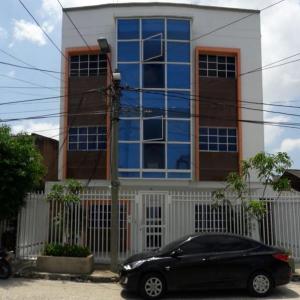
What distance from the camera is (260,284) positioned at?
11688 millimetres

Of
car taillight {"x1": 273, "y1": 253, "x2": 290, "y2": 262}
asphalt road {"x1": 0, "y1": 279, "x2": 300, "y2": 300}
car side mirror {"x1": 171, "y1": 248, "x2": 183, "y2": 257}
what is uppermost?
car side mirror {"x1": 171, "y1": 248, "x2": 183, "y2": 257}

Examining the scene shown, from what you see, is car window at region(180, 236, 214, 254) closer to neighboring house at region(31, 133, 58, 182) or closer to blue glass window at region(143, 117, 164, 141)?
blue glass window at region(143, 117, 164, 141)

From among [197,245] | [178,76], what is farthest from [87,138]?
[197,245]

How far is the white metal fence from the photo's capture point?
16109mm

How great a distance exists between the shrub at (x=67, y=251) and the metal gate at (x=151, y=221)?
215 centimetres

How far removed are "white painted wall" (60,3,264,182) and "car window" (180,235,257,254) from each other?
1227 cm

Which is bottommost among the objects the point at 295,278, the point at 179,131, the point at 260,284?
the point at 295,278

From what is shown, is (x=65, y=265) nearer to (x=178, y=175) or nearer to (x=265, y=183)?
(x=265, y=183)

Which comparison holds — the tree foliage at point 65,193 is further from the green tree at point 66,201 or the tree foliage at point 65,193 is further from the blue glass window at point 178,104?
the blue glass window at point 178,104

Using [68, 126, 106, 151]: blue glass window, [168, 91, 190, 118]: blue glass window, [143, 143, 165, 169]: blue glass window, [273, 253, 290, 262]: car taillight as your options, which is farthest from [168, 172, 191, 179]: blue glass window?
[273, 253, 290, 262]: car taillight

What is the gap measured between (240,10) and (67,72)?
8973 mm

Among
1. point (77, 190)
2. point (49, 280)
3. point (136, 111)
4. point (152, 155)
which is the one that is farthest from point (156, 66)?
point (49, 280)

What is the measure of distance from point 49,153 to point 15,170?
39.8 ft

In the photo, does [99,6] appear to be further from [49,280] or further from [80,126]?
[49,280]
